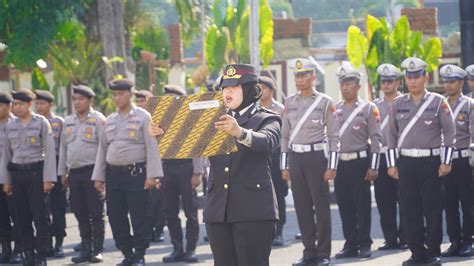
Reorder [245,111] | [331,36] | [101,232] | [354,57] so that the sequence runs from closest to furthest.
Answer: [245,111] → [101,232] → [354,57] → [331,36]

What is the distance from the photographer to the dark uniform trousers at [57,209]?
49.7 ft

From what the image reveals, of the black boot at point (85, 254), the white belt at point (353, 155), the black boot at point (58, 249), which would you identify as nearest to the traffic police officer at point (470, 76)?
the white belt at point (353, 155)

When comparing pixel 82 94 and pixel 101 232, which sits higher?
pixel 82 94

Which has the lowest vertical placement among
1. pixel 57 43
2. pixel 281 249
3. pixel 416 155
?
pixel 281 249

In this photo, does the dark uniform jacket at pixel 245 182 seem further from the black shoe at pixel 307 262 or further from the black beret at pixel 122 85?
the black beret at pixel 122 85

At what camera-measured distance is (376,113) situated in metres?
13.9

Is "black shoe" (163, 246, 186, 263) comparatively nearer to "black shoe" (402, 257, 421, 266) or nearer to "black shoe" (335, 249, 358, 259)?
"black shoe" (335, 249, 358, 259)

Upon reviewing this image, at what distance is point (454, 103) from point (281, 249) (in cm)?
286

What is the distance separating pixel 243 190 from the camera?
8.69 meters

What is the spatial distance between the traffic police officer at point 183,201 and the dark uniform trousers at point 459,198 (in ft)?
9.66

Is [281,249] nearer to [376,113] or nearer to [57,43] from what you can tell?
[376,113]

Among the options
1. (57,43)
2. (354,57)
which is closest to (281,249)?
(57,43)

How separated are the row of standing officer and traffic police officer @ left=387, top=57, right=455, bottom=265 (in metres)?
0.01

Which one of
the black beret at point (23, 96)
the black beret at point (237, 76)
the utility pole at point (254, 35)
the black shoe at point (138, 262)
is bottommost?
the black shoe at point (138, 262)
